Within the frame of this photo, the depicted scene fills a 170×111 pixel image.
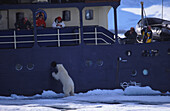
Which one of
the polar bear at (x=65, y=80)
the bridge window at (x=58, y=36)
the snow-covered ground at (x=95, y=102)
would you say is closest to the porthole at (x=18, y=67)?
the snow-covered ground at (x=95, y=102)

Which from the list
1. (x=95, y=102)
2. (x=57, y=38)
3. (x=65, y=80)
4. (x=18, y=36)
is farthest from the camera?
(x=57, y=38)

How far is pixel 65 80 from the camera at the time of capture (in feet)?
59.0

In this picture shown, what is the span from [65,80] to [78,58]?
1545 millimetres

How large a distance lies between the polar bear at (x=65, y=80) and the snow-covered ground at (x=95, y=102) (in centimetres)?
46

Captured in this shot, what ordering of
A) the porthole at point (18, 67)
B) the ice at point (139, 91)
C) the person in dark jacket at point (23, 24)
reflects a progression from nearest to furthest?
the porthole at point (18, 67), the ice at point (139, 91), the person in dark jacket at point (23, 24)

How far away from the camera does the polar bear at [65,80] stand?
17852mm

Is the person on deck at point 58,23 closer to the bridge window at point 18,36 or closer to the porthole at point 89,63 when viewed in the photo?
the bridge window at point 18,36

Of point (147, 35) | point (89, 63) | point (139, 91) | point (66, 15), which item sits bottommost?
point (139, 91)

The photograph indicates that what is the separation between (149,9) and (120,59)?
5748cm

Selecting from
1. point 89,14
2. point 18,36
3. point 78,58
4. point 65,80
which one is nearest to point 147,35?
point 89,14

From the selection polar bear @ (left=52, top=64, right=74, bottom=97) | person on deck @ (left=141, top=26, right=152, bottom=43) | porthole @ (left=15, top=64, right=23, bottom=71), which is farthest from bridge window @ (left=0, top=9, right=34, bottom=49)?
person on deck @ (left=141, top=26, right=152, bottom=43)

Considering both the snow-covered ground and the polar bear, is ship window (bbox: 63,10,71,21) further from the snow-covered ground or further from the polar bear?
the snow-covered ground

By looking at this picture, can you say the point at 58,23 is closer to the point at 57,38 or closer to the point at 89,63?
the point at 57,38

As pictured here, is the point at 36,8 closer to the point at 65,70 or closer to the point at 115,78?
the point at 65,70
